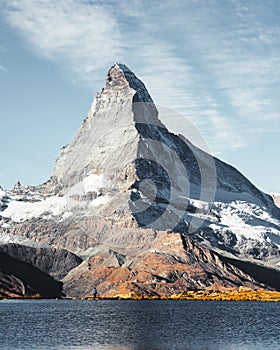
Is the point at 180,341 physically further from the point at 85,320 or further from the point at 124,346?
the point at 85,320

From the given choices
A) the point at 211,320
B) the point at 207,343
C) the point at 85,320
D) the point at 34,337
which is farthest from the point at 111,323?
the point at 207,343

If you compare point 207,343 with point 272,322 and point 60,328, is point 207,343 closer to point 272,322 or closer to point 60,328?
point 60,328

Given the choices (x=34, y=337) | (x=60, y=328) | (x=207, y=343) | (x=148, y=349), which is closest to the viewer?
(x=148, y=349)

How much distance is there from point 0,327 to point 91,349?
42689 millimetres

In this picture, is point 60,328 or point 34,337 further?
point 60,328

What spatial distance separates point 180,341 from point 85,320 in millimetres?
57230

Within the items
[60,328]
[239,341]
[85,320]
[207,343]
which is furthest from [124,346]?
[85,320]

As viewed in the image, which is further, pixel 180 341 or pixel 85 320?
pixel 85 320

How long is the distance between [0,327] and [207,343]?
49.8 metres

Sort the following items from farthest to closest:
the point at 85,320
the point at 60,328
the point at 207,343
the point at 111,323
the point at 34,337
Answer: the point at 85,320
the point at 111,323
the point at 60,328
the point at 34,337
the point at 207,343

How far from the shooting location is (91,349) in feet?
332

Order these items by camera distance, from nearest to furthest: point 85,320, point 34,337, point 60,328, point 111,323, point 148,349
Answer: point 148,349 → point 34,337 → point 60,328 → point 111,323 → point 85,320

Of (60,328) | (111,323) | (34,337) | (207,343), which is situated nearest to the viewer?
(207,343)

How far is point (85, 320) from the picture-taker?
538 feet
